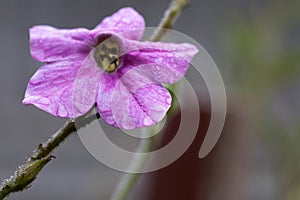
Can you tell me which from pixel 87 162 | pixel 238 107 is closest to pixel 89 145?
pixel 238 107

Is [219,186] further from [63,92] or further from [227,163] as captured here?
[63,92]

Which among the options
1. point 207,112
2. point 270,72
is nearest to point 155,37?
point 207,112

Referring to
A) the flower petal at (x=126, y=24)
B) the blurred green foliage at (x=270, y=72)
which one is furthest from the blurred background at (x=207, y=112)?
the flower petal at (x=126, y=24)

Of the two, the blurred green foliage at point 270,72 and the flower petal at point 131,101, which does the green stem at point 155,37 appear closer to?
the flower petal at point 131,101

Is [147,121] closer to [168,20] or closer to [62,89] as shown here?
[62,89]

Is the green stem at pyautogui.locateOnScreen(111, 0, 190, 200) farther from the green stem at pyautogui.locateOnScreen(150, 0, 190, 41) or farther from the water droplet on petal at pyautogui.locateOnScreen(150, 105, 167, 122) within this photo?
the water droplet on petal at pyautogui.locateOnScreen(150, 105, 167, 122)
